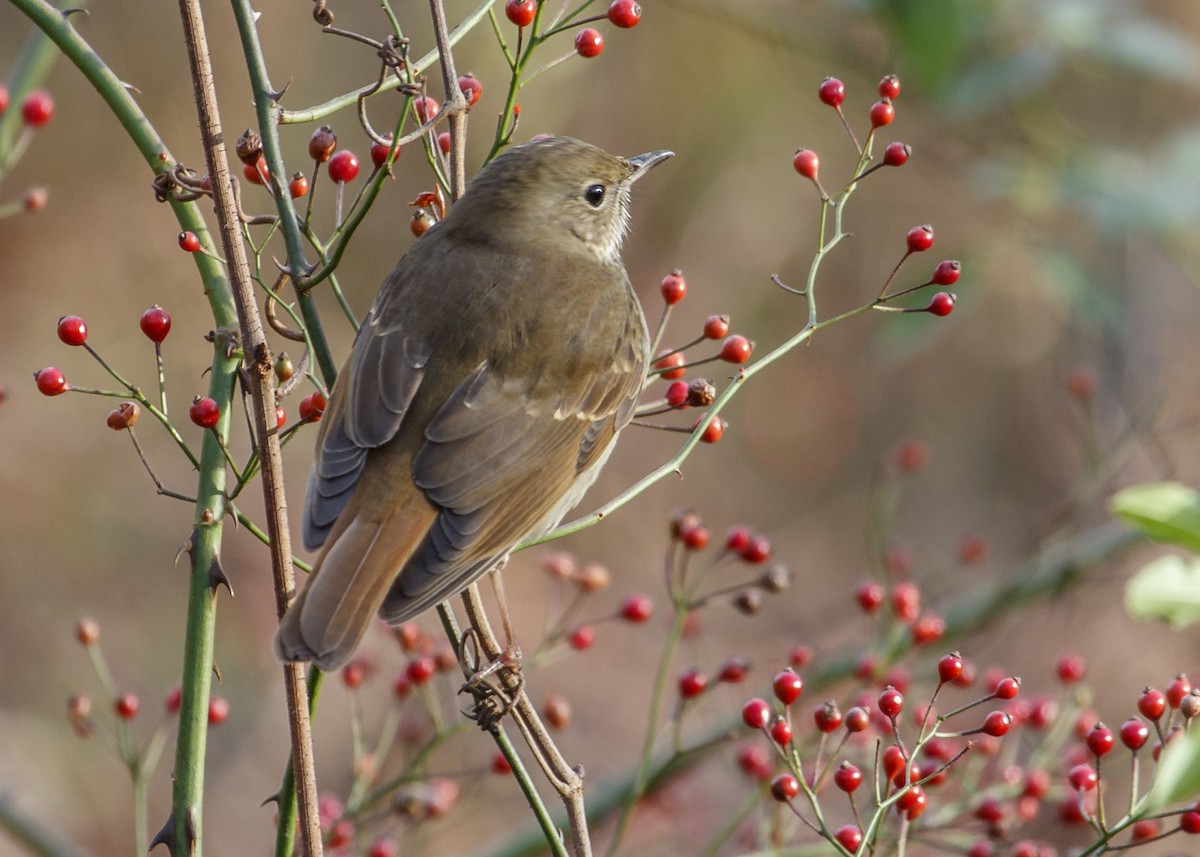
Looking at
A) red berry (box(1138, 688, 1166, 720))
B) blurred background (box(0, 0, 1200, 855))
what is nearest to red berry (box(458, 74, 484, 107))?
red berry (box(1138, 688, 1166, 720))

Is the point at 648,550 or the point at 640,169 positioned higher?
the point at 640,169

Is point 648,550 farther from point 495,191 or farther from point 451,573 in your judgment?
point 451,573

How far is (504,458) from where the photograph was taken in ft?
9.60

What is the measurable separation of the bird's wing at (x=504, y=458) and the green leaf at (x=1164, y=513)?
1.08 metres

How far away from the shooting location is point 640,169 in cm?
333

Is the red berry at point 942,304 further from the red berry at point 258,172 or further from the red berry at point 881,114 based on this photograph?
the red berry at point 258,172

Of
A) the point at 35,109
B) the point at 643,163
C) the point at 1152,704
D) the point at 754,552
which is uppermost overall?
the point at 35,109

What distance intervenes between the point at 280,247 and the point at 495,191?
4532 mm

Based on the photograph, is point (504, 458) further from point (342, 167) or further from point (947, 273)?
point (947, 273)

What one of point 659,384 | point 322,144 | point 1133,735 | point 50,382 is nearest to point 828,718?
point 1133,735

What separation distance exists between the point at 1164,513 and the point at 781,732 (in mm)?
821

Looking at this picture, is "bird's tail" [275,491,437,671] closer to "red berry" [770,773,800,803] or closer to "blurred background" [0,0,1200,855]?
"red berry" [770,773,800,803]

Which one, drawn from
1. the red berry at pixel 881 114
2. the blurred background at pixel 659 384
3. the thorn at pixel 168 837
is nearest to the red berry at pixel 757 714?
the thorn at pixel 168 837

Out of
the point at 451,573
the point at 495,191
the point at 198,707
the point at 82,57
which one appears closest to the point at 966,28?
the point at 495,191
